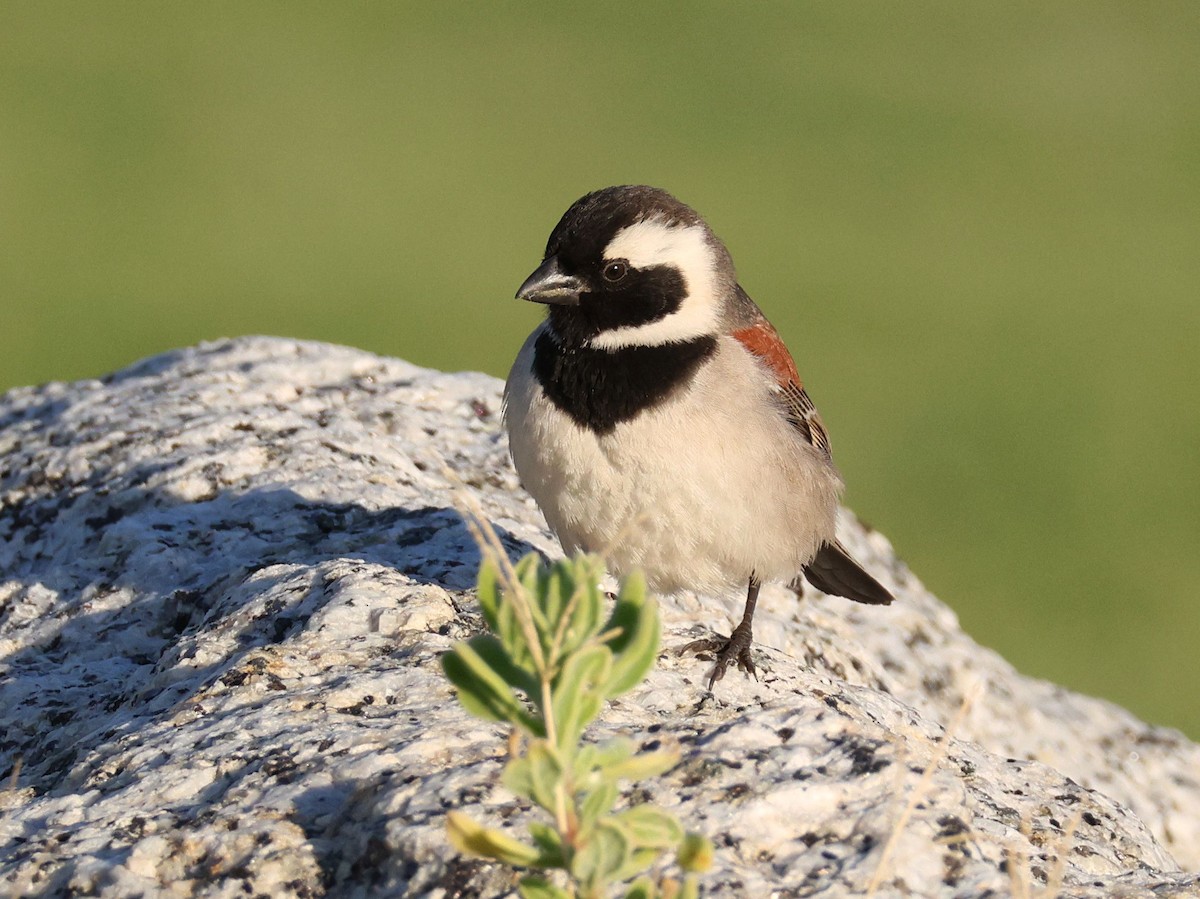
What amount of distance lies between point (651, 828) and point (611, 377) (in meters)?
2.90

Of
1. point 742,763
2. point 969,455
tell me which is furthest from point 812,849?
point 969,455

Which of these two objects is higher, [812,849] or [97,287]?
[97,287]

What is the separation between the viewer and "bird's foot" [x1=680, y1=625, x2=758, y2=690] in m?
4.36

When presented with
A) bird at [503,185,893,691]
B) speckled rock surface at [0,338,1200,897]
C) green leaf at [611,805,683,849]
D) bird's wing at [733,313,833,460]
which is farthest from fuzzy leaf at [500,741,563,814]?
bird's wing at [733,313,833,460]

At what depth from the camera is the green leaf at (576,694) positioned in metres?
2.22

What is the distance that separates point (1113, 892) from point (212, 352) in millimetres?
5147

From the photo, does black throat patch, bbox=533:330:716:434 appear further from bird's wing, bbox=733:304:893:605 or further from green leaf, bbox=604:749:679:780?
green leaf, bbox=604:749:679:780

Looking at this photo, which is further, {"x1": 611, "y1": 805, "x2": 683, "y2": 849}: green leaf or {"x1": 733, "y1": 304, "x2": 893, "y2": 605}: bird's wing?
{"x1": 733, "y1": 304, "x2": 893, "y2": 605}: bird's wing

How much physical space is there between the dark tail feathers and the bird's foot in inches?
54.3

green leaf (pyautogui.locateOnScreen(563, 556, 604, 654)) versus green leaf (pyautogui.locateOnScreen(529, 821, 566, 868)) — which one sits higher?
green leaf (pyautogui.locateOnScreen(563, 556, 604, 654))

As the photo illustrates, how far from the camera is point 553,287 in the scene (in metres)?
5.23

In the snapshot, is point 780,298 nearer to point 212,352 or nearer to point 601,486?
point 212,352

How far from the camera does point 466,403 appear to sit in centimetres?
692

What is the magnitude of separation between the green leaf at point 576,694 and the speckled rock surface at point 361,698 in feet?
1.99
